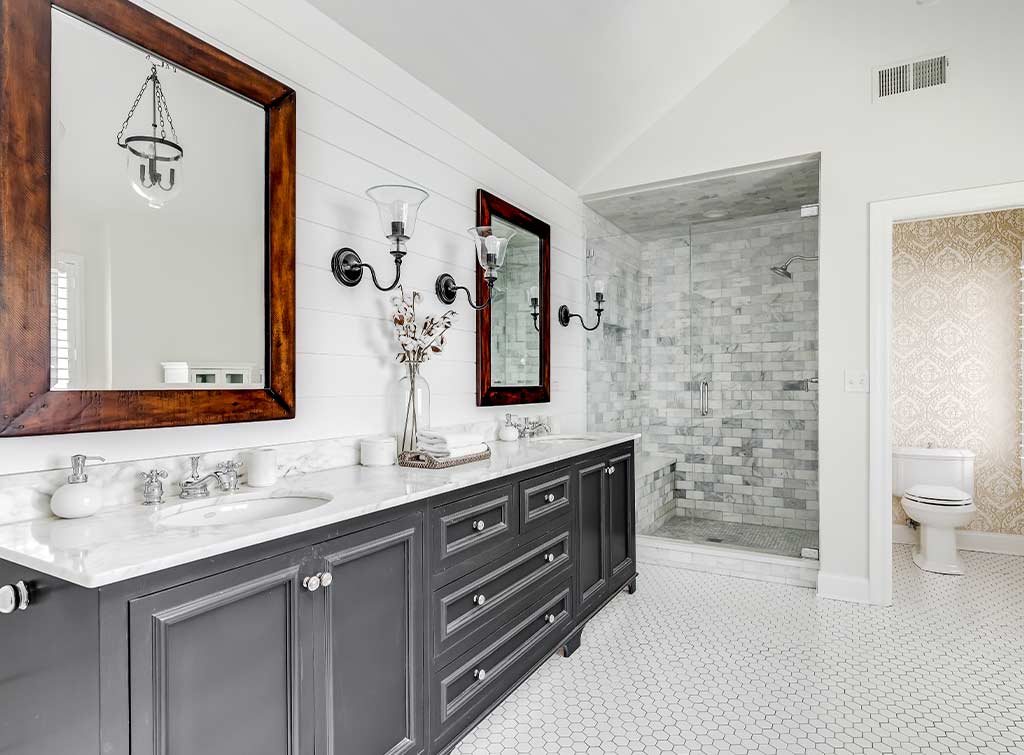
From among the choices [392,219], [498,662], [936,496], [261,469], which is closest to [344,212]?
[392,219]

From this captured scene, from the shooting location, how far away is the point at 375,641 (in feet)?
5.20

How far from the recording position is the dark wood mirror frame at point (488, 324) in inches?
120

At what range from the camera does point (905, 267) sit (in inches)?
177

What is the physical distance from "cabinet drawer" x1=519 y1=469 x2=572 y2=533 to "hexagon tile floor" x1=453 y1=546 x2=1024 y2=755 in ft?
2.09

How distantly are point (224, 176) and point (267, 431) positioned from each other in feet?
2.58

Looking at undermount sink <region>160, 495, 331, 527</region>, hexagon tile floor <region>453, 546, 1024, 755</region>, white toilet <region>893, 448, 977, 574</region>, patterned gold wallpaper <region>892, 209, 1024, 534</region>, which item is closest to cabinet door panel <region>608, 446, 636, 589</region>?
hexagon tile floor <region>453, 546, 1024, 755</region>

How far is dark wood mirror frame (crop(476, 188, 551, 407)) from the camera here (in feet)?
10.0

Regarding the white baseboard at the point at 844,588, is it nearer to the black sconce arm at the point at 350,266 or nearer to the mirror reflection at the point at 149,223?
the black sconce arm at the point at 350,266

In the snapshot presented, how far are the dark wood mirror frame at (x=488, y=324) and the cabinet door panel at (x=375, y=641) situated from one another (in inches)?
54.7

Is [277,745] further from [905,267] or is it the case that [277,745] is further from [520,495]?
[905,267]

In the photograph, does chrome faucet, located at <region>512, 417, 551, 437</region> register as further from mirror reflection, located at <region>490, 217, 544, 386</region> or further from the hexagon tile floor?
the hexagon tile floor

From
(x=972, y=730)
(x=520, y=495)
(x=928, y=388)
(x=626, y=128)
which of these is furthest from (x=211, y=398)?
(x=928, y=388)

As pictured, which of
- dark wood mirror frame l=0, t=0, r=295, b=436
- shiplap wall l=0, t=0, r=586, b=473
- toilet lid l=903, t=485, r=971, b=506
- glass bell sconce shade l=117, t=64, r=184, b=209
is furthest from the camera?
toilet lid l=903, t=485, r=971, b=506

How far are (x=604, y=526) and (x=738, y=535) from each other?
5.09 feet
